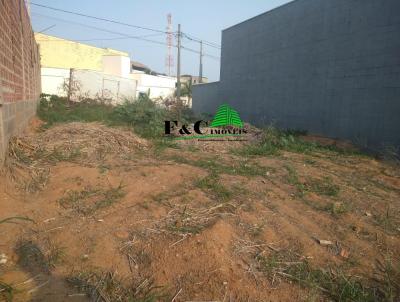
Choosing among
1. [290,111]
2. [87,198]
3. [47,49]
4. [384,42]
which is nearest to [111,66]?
[47,49]

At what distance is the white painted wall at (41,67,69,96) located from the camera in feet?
53.1

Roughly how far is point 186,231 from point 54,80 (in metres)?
16.3

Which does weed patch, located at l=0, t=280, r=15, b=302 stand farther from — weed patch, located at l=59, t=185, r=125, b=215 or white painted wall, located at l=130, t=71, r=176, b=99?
white painted wall, located at l=130, t=71, r=176, b=99

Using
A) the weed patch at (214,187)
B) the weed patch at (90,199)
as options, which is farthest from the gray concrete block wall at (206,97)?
the weed patch at (90,199)

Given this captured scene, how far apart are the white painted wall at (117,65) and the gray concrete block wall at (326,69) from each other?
14470 millimetres

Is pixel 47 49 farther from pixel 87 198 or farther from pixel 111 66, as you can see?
pixel 87 198

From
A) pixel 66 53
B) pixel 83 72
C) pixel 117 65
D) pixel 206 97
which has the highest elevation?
pixel 66 53

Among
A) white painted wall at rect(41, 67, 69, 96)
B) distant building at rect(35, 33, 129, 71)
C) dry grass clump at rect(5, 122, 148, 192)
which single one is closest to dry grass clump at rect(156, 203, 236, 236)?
dry grass clump at rect(5, 122, 148, 192)

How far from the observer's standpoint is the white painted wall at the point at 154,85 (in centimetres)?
2427

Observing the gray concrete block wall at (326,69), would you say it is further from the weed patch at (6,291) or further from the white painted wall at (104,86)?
the white painted wall at (104,86)

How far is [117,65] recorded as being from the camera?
25.4 meters

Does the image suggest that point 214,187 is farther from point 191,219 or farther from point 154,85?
point 154,85

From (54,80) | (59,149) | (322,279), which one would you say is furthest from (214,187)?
(54,80)

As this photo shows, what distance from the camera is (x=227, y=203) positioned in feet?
11.3
